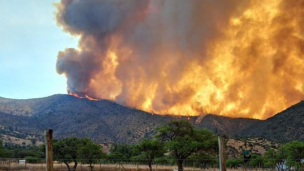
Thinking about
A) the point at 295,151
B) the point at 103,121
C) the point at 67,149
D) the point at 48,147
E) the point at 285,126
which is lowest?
the point at 295,151

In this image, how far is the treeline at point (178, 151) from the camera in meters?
48.9

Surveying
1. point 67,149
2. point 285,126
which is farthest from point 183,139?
point 285,126

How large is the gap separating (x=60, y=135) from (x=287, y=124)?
289 feet

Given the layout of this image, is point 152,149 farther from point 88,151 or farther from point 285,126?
point 285,126

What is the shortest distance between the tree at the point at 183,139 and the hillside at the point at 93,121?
66.9 m

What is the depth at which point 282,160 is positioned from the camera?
6625cm

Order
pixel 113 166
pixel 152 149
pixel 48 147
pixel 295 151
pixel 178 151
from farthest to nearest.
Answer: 1. pixel 152 149
2. pixel 295 151
3. pixel 113 166
4. pixel 178 151
5. pixel 48 147

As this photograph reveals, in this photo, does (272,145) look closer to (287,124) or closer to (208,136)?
(287,124)

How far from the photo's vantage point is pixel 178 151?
49.4 metres

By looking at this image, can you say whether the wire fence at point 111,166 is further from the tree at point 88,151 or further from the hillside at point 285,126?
the hillside at point 285,126

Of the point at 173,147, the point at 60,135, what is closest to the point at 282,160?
the point at 173,147

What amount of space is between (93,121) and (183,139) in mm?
100761

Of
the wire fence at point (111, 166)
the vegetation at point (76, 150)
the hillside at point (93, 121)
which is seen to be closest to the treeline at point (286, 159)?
the wire fence at point (111, 166)

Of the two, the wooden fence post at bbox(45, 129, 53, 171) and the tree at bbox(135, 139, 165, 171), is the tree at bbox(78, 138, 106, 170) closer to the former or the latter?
the tree at bbox(135, 139, 165, 171)
